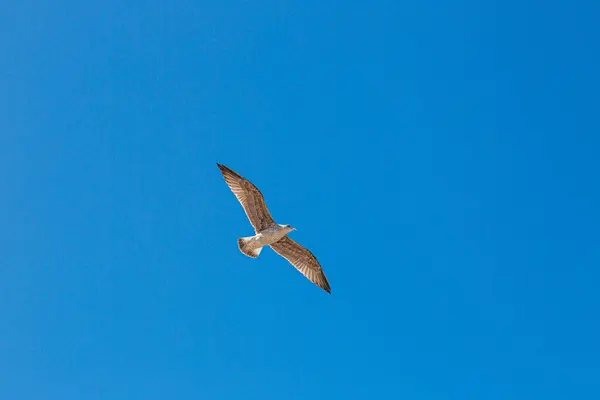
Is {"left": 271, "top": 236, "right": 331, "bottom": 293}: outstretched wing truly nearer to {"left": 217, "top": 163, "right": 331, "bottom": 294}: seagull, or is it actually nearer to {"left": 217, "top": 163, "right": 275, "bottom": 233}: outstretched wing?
{"left": 217, "top": 163, "right": 331, "bottom": 294}: seagull

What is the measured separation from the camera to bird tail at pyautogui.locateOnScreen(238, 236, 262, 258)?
22.7 m

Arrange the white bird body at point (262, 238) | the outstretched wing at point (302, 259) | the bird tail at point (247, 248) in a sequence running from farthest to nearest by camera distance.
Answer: the outstretched wing at point (302, 259) < the bird tail at point (247, 248) < the white bird body at point (262, 238)

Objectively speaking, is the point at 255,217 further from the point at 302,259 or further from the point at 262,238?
the point at 302,259

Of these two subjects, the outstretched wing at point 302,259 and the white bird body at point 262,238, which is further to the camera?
the outstretched wing at point 302,259

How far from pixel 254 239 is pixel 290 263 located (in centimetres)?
291

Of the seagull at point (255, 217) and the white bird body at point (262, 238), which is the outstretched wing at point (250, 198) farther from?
the white bird body at point (262, 238)

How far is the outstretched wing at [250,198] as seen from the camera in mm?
22297

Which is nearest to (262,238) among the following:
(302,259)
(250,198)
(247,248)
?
(247,248)

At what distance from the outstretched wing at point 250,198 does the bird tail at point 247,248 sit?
1.70 feet

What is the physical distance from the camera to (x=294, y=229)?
22.9 meters

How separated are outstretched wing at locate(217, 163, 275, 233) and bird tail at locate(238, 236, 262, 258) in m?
0.52

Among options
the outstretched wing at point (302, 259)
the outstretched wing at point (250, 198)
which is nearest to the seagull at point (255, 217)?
the outstretched wing at point (250, 198)

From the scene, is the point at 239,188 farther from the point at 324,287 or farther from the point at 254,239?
the point at 324,287

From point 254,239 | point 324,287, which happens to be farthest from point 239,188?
point 324,287
